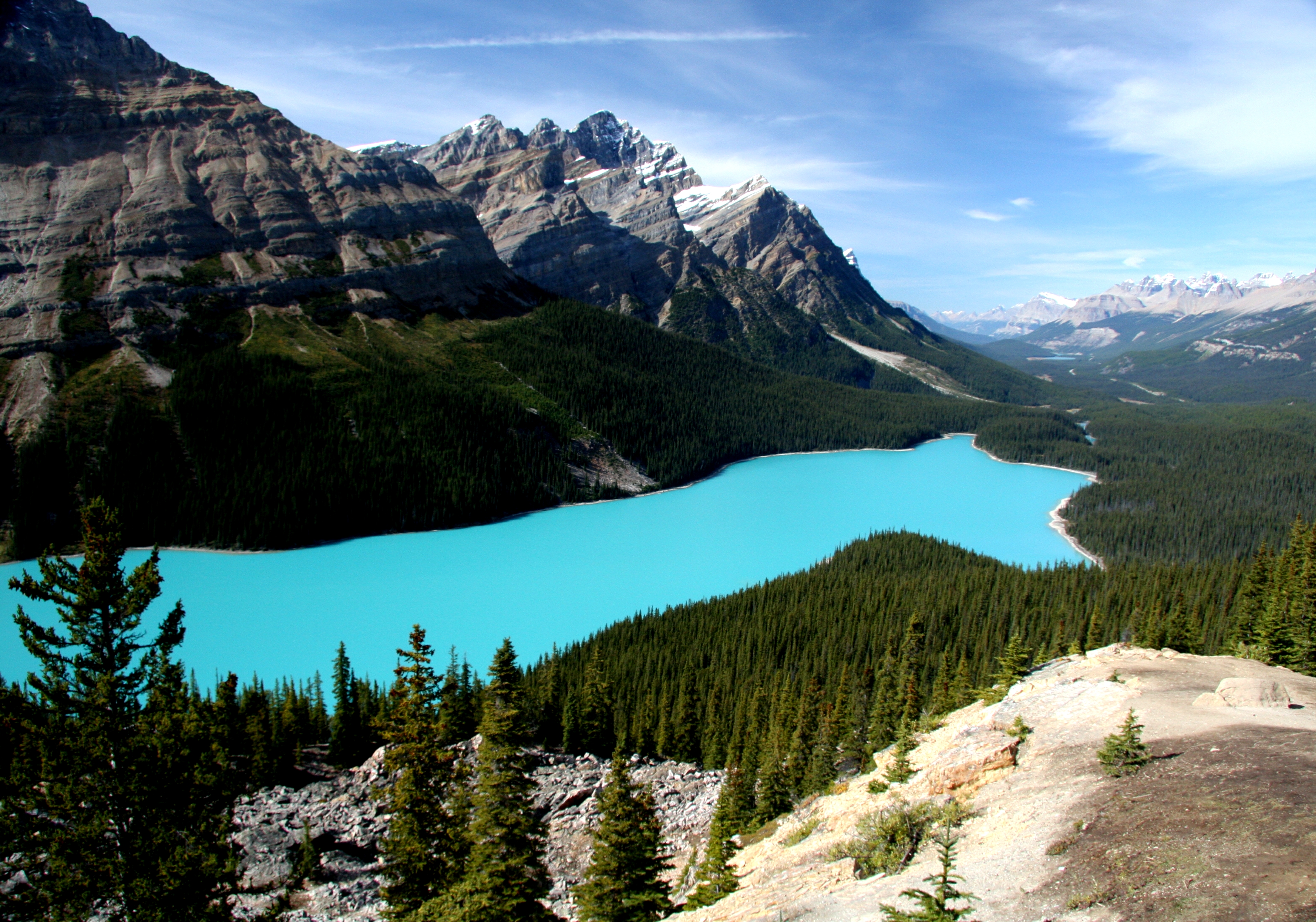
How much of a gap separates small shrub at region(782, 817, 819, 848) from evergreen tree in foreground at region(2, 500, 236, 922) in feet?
52.2

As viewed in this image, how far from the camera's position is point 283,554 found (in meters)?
80.3

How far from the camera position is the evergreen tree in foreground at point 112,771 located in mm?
12211

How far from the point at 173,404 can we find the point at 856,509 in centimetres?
9649

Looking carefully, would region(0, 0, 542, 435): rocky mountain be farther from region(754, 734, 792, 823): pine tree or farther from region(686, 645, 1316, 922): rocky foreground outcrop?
region(686, 645, 1316, 922): rocky foreground outcrop

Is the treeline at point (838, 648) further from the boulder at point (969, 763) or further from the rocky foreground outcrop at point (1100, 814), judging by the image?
the boulder at point (969, 763)

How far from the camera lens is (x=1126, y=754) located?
17.9m

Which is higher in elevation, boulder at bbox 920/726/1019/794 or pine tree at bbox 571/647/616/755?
boulder at bbox 920/726/1019/794

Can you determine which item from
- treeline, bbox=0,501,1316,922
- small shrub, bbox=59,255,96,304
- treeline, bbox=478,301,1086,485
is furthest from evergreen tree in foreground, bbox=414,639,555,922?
small shrub, bbox=59,255,96,304

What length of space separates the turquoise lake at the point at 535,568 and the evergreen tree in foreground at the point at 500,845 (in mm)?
34125

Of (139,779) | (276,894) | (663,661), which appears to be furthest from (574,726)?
(139,779)

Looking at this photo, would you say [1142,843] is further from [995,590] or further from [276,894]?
[995,590]

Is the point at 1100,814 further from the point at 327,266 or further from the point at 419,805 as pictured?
the point at 327,266

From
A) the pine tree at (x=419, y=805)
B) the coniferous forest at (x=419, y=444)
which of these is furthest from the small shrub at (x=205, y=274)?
the pine tree at (x=419, y=805)

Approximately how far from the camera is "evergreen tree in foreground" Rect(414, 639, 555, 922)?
1712cm
